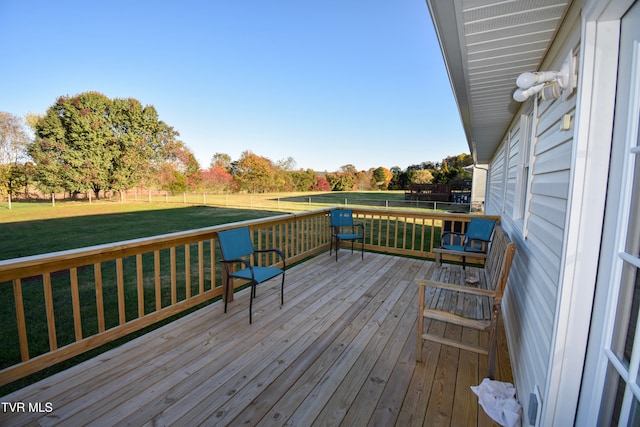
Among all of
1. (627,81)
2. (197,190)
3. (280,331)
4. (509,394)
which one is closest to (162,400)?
(280,331)

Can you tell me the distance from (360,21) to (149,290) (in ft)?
26.4

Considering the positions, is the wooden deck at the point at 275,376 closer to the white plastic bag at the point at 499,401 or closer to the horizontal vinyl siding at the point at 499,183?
the white plastic bag at the point at 499,401

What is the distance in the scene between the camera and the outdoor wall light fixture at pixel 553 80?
1360mm

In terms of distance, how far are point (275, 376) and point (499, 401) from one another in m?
1.42

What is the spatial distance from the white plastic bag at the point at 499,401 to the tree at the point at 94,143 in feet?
74.3

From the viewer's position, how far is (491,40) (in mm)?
1944

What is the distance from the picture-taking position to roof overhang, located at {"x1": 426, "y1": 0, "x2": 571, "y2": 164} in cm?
155

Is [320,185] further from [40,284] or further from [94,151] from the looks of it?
[40,284]

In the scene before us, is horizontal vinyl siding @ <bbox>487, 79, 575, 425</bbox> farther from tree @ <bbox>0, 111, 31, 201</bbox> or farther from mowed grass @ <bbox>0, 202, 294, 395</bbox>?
tree @ <bbox>0, 111, 31, 201</bbox>

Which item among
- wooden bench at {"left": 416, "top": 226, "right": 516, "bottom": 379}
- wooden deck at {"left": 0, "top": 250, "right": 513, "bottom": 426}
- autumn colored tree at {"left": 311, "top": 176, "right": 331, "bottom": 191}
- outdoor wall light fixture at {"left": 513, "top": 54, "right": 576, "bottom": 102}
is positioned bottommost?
wooden deck at {"left": 0, "top": 250, "right": 513, "bottom": 426}

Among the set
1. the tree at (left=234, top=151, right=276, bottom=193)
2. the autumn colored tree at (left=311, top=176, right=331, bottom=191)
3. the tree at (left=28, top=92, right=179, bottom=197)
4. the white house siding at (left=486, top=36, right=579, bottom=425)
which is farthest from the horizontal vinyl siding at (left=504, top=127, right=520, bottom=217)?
the autumn colored tree at (left=311, top=176, right=331, bottom=191)

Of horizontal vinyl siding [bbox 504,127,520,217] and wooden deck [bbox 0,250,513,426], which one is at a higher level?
horizontal vinyl siding [bbox 504,127,520,217]

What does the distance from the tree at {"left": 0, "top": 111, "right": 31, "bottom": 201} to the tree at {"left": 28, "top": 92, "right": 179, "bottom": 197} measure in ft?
3.23

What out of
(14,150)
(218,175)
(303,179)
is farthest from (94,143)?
(303,179)
